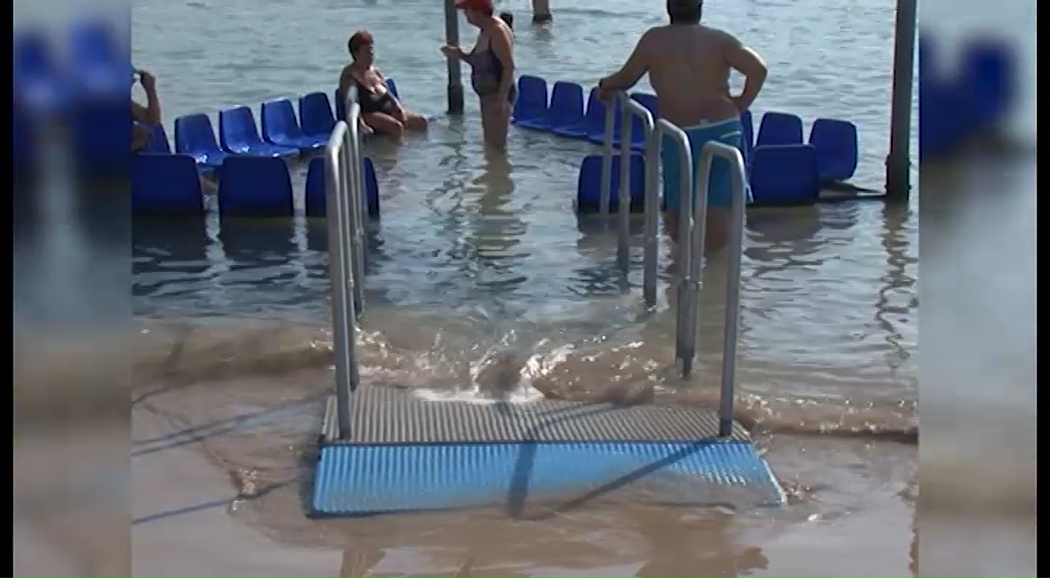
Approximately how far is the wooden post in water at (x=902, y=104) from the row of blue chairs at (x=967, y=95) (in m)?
7.83

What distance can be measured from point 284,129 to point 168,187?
322 centimetres

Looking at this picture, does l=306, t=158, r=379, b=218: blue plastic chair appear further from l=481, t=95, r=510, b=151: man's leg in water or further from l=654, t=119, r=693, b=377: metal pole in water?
l=654, t=119, r=693, b=377: metal pole in water

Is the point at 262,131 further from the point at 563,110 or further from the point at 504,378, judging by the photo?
the point at 504,378

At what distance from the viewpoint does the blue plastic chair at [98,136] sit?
1169mm

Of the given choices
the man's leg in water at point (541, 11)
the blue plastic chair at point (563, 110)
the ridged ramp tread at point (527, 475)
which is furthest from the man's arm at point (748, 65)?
the man's leg in water at point (541, 11)

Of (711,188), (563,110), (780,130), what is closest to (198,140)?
(563,110)

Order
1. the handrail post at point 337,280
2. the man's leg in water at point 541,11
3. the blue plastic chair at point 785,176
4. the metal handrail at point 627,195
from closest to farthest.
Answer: the handrail post at point 337,280, the metal handrail at point 627,195, the blue plastic chair at point 785,176, the man's leg in water at point 541,11

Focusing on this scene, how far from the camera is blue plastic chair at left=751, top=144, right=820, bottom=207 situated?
29.5 ft

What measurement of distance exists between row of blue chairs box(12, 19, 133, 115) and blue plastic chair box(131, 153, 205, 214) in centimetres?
753

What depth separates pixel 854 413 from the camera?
506 cm

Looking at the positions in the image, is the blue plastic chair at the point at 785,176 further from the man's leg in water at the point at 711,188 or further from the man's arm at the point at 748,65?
the man's arm at the point at 748,65

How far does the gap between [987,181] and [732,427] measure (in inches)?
137

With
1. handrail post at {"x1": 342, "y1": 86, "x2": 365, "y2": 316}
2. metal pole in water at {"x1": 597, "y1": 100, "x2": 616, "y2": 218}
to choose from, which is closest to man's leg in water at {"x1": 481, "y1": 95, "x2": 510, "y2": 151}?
metal pole in water at {"x1": 597, "y1": 100, "x2": 616, "y2": 218}

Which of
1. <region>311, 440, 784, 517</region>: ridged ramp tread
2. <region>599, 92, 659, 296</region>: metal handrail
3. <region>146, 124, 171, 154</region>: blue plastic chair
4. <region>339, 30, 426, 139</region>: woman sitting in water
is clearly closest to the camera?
<region>311, 440, 784, 517</region>: ridged ramp tread
